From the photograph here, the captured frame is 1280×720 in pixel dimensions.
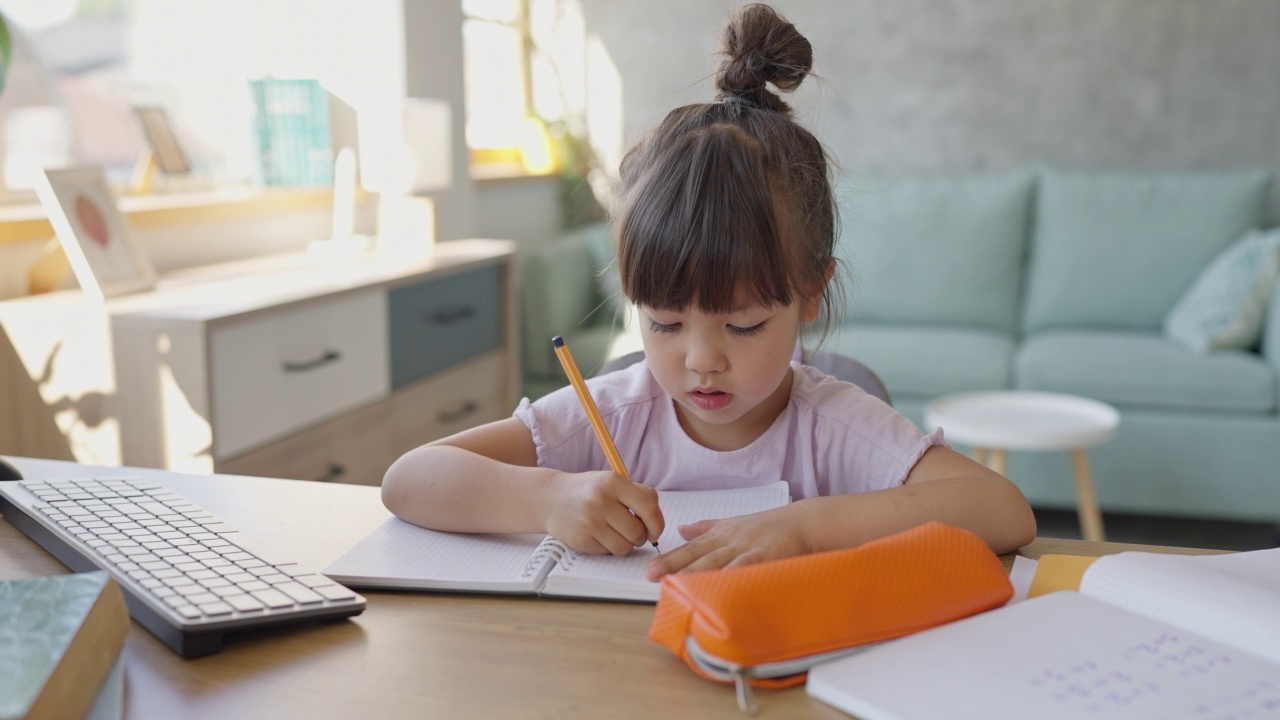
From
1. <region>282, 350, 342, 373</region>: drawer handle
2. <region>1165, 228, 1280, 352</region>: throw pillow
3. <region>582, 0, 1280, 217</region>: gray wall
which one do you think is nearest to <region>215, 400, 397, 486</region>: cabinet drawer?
<region>282, 350, 342, 373</region>: drawer handle

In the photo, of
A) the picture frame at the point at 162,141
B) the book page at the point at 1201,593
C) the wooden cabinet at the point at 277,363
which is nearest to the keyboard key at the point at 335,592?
the book page at the point at 1201,593

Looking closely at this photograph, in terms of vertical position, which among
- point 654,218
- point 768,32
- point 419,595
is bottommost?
point 419,595

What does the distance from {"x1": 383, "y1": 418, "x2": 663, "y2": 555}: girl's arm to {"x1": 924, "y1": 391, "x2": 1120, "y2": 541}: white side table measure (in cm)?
165

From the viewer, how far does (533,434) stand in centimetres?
108

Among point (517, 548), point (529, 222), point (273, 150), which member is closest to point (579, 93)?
point (529, 222)

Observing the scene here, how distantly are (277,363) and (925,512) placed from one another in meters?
1.41

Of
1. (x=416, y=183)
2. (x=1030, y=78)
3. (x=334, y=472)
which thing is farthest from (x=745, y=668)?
(x=1030, y=78)

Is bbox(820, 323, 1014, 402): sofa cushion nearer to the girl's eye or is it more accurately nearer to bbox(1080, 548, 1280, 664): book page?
the girl's eye

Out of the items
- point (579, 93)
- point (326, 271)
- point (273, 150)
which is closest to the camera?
point (326, 271)

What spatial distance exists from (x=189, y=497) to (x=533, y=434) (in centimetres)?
31

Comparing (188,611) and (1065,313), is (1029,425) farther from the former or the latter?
(188,611)

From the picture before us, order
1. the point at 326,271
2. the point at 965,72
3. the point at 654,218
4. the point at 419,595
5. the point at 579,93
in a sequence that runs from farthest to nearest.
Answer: the point at 579,93, the point at 965,72, the point at 326,271, the point at 654,218, the point at 419,595

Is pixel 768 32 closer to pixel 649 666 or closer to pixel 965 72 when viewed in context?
pixel 649 666

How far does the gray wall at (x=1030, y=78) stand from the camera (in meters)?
3.77
